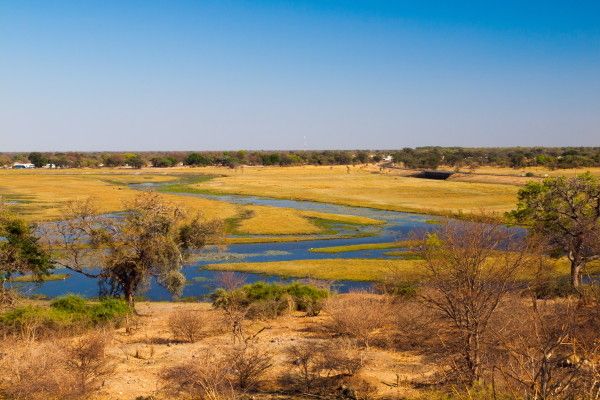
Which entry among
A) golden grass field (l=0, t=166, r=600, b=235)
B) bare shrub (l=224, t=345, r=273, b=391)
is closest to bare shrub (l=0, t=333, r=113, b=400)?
bare shrub (l=224, t=345, r=273, b=391)

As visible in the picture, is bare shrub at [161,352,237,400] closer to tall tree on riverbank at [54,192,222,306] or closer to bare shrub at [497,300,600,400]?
bare shrub at [497,300,600,400]

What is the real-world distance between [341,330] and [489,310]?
934cm

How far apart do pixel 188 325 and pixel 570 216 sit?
2187cm

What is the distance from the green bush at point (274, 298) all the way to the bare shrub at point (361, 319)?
17.4 feet

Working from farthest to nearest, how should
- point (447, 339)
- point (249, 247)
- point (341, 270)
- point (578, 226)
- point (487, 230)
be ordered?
point (249, 247), point (341, 270), point (578, 226), point (447, 339), point (487, 230)

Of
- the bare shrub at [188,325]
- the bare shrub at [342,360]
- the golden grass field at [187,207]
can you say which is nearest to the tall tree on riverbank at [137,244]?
the bare shrub at [188,325]

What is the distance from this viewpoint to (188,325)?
2484cm

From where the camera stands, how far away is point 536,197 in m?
36.7

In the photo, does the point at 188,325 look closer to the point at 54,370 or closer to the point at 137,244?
the point at 137,244

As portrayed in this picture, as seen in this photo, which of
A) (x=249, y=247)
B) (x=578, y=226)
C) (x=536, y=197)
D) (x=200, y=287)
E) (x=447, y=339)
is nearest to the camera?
(x=447, y=339)

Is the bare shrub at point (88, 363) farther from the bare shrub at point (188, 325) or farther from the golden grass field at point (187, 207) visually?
the golden grass field at point (187, 207)

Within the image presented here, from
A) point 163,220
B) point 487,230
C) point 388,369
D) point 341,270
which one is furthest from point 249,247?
point 487,230

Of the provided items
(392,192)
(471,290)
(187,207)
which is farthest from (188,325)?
(392,192)

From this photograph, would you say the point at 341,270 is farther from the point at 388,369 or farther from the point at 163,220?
the point at 388,369
